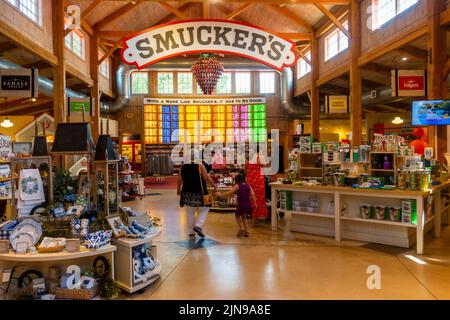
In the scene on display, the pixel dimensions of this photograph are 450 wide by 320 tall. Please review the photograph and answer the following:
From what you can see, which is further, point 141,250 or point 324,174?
point 324,174

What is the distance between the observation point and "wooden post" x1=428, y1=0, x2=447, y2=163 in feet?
20.8

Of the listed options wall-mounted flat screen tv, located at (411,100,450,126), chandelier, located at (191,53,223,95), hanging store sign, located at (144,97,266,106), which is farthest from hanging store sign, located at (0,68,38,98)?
hanging store sign, located at (144,97,266,106)

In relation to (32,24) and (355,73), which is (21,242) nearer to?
(32,24)

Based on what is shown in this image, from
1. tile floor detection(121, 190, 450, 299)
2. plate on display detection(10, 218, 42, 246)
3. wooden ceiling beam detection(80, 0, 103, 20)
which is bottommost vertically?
tile floor detection(121, 190, 450, 299)

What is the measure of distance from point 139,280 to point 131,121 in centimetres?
1488

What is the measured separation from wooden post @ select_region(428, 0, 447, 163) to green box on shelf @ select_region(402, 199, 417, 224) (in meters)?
2.01

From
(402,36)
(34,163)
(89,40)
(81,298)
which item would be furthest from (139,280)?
(89,40)

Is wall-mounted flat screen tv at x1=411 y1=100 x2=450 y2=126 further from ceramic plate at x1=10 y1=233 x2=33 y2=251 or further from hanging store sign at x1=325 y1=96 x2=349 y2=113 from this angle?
Result: ceramic plate at x1=10 y1=233 x2=33 y2=251

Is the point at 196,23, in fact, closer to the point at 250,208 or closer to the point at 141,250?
the point at 250,208

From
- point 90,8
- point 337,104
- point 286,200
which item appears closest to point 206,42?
point 286,200

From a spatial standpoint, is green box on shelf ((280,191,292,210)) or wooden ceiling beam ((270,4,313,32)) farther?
wooden ceiling beam ((270,4,313,32))

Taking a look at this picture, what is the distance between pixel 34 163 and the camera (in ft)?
12.0

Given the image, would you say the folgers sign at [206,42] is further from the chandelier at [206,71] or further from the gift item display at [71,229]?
the chandelier at [206,71]

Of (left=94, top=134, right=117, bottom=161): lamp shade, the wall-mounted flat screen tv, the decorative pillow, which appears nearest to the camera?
the decorative pillow
